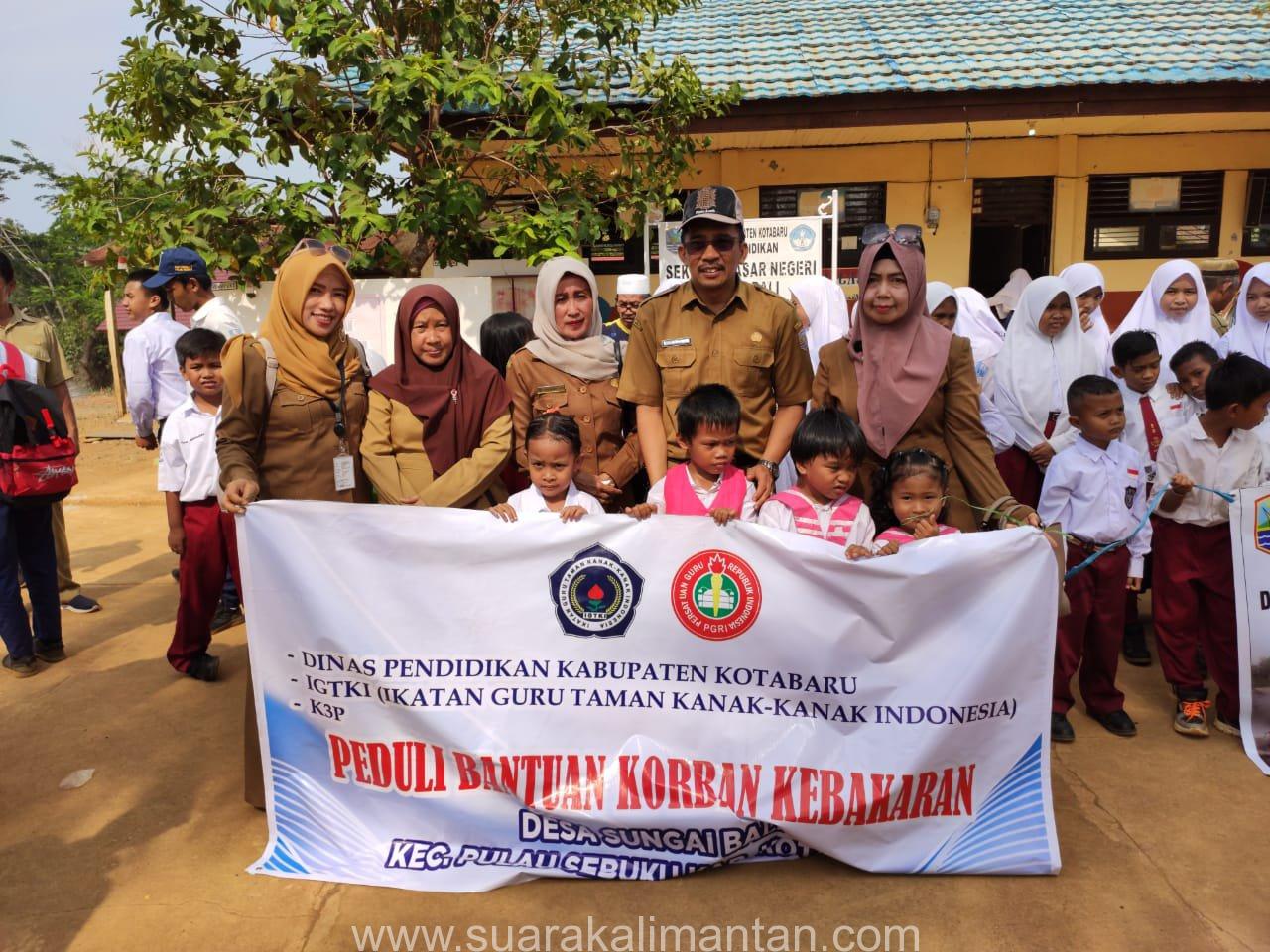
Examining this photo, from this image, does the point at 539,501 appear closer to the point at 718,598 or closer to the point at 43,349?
the point at 718,598

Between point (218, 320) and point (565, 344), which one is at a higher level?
point (218, 320)

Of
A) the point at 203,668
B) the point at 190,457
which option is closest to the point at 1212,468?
the point at 190,457

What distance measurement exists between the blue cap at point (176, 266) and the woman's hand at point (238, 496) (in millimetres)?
2820

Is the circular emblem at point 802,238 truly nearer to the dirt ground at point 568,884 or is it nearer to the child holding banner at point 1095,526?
the child holding banner at point 1095,526

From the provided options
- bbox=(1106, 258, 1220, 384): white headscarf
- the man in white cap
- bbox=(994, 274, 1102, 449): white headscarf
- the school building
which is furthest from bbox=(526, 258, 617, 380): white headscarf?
the school building

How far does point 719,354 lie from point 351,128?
343cm

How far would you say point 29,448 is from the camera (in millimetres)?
4250

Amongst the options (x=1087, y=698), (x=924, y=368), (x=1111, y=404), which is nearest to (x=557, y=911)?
(x=924, y=368)

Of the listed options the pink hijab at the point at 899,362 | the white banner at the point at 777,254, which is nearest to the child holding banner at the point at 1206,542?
the pink hijab at the point at 899,362

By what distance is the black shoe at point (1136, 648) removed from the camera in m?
4.35

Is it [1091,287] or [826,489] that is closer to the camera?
[826,489]

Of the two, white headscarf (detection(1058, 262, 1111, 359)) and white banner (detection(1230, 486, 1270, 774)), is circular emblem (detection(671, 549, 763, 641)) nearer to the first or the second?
white banner (detection(1230, 486, 1270, 774))

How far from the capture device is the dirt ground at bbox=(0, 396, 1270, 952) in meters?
2.44

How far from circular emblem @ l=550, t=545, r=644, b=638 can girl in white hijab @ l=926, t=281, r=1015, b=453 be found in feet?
6.56
